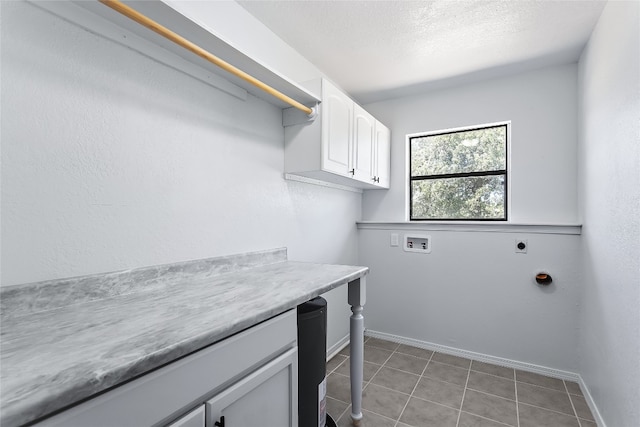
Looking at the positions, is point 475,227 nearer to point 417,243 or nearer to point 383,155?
point 417,243

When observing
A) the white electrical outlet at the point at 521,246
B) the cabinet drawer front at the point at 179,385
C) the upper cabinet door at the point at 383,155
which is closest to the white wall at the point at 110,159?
the cabinet drawer front at the point at 179,385

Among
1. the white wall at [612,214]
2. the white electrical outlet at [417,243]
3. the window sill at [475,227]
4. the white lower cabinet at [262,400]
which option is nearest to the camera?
the white lower cabinet at [262,400]

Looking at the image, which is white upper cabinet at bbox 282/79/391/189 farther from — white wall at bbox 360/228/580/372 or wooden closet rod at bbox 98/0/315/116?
white wall at bbox 360/228/580/372

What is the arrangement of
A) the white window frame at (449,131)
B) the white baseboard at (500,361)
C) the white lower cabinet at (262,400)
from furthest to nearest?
the white window frame at (449,131)
the white baseboard at (500,361)
the white lower cabinet at (262,400)

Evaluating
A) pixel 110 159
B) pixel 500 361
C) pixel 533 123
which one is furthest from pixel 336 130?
pixel 500 361

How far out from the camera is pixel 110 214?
1144mm

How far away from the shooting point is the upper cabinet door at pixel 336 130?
6.32 feet

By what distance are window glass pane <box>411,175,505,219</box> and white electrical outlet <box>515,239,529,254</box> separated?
29 centimetres

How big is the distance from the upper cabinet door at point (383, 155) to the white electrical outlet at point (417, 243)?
0.56m

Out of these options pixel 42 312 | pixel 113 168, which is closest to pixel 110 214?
pixel 113 168

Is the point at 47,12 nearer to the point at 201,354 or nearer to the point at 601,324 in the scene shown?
the point at 201,354

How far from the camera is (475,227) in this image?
2650 mm

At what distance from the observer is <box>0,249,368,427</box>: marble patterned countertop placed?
1.78 feet

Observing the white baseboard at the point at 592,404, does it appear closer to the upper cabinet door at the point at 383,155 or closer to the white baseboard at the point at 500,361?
the white baseboard at the point at 500,361
